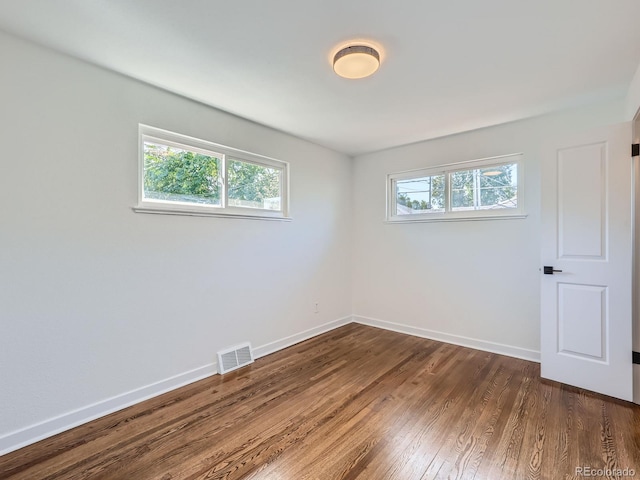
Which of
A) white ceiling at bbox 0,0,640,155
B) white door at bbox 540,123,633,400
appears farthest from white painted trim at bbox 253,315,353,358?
white ceiling at bbox 0,0,640,155

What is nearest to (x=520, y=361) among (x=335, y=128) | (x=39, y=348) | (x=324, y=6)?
(x=335, y=128)

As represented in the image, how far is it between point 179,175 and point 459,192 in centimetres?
304

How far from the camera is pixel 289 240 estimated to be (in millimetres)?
3490

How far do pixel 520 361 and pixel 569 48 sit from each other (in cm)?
272

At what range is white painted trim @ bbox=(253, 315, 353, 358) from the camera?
317 centimetres

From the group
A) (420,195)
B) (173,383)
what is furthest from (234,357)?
(420,195)

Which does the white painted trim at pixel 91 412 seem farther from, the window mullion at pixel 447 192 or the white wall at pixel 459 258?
the window mullion at pixel 447 192

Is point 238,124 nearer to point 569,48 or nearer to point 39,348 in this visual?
point 39,348

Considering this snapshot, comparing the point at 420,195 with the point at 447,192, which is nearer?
the point at 447,192

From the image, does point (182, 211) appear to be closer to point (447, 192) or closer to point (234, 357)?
point (234, 357)

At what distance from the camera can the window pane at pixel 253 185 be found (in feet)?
9.86

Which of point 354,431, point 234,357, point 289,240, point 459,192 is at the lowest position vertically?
point 354,431

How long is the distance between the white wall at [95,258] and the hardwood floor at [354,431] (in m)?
0.27

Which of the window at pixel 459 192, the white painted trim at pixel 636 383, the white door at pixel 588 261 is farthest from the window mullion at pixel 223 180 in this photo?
the white painted trim at pixel 636 383
